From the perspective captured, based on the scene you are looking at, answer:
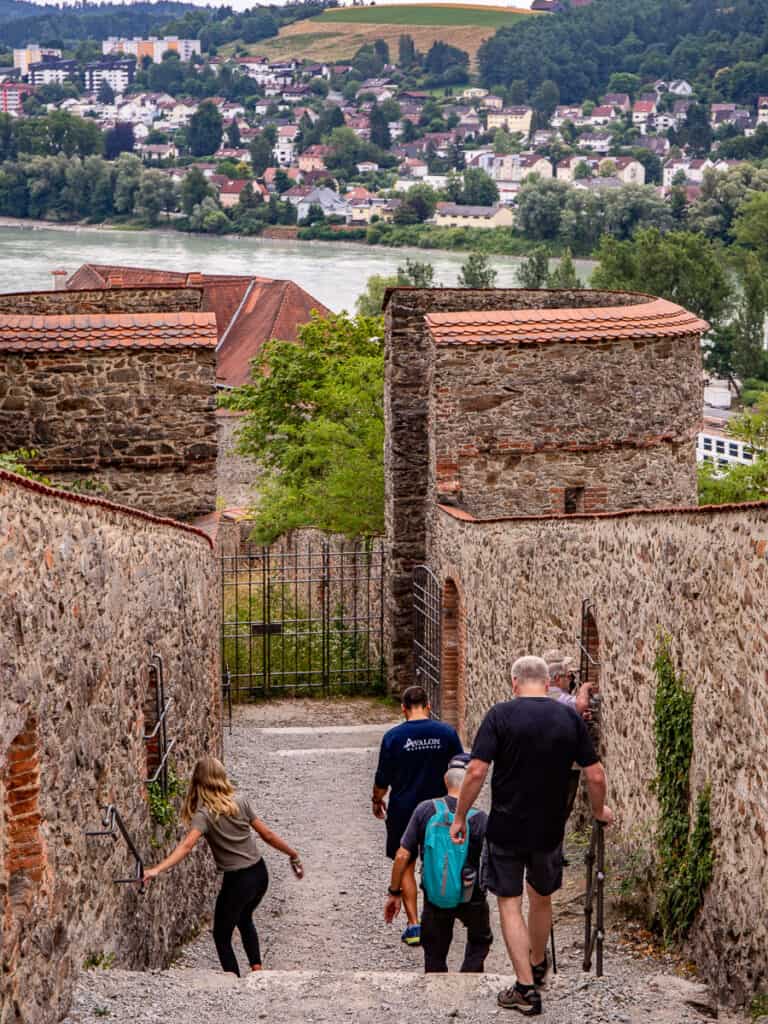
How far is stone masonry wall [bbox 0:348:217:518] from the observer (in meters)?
13.5

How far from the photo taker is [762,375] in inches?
2899

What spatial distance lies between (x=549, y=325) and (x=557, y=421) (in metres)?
1.02

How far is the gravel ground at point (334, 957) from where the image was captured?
5.88 meters

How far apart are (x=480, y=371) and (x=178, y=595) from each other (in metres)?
7.20

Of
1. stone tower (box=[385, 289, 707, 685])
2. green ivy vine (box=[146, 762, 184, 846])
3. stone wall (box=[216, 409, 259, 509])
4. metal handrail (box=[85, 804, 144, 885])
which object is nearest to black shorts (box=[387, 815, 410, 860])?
green ivy vine (box=[146, 762, 184, 846])

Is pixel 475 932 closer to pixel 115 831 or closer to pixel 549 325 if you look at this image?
pixel 115 831

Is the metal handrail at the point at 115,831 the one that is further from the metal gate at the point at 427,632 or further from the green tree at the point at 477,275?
the green tree at the point at 477,275

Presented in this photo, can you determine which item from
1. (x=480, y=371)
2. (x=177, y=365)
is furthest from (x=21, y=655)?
(x=480, y=371)

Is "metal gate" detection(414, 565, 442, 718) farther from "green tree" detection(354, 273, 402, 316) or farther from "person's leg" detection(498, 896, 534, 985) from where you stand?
"green tree" detection(354, 273, 402, 316)

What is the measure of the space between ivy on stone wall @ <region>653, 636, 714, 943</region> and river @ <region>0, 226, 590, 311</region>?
6174cm

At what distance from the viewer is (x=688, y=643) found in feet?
23.5

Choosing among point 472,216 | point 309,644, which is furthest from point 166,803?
point 472,216

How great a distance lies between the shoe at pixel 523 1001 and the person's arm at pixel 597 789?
0.76 m

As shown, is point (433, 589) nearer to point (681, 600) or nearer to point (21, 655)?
point (681, 600)
